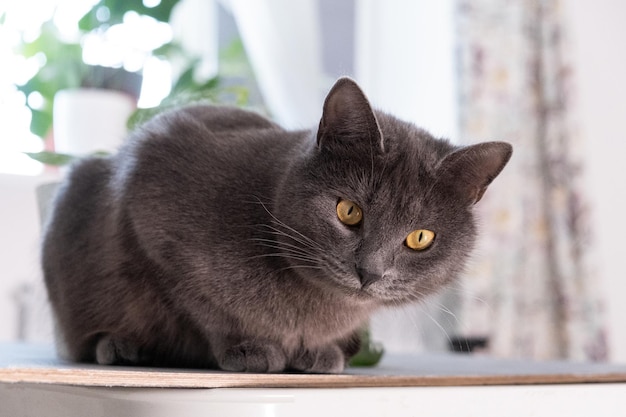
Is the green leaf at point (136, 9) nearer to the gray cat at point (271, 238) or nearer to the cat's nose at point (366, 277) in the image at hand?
the gray cat at point (271, 238)

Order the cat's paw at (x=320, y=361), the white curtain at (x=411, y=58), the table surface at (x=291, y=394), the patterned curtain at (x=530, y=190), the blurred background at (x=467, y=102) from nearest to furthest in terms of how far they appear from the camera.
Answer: the table surface at (x=291, y=394) < the cat's paw at (x=320, y=361) < the blurred background at (x=467, y=102) < the patterned curtain at (x=530, y=190) < the white curtain at (x=411, y=58)

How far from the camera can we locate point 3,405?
2.35 feet

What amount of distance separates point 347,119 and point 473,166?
19 centimetres

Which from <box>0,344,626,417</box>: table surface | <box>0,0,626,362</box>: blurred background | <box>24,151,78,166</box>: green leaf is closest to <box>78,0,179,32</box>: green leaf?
<box>0,0,626,362</box>: blurred background

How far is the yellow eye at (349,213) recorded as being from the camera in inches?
36.4

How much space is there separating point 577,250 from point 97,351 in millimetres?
2226

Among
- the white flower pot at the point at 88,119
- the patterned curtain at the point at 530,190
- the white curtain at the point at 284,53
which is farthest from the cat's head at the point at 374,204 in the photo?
the patterned curtain at the point at 530,190

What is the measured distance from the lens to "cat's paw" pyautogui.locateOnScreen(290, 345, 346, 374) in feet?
3.28

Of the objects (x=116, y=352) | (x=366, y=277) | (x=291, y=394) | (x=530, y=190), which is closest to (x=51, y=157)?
(x=116, y=352)

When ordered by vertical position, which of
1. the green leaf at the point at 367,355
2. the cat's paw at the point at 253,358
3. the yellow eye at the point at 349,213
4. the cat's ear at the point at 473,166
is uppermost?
the cat's ear at the point at 473,166

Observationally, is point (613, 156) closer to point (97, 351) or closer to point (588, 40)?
A: point (588, 40)

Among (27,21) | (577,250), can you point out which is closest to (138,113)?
(27,21)

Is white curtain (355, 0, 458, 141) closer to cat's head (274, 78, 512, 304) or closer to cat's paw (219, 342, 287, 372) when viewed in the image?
cat's head (274, 78, 512, 304)

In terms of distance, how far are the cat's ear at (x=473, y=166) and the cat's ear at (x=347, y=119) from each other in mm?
100
